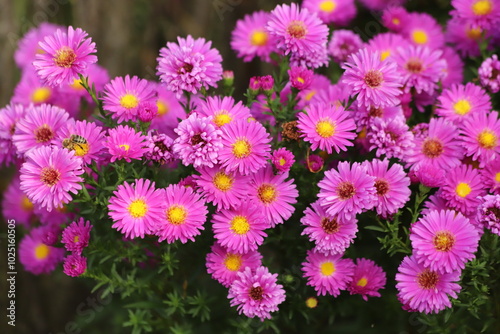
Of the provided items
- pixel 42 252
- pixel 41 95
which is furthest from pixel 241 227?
pixel 41 95

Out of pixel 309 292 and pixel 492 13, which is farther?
pixel 492 13

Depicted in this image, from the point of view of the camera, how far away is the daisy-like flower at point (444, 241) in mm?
1227

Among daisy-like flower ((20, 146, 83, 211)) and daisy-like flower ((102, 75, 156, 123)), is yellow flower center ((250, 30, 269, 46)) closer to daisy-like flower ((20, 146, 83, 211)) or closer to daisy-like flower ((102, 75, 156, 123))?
daisy-like flower ((102, 75, 156, 123))

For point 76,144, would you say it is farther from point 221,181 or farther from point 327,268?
point 327,268

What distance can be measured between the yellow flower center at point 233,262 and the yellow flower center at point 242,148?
0.80 ft

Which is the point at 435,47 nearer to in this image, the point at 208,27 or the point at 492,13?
the point at 492,13

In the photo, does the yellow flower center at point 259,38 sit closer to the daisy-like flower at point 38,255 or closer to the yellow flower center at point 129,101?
the yellow flower center at point 129,101

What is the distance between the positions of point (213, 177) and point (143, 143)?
17 cm

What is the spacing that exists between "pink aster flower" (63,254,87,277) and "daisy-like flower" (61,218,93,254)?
0.02 metres

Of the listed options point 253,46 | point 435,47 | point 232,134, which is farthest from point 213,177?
point 435,47

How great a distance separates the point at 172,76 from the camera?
1.36 metres

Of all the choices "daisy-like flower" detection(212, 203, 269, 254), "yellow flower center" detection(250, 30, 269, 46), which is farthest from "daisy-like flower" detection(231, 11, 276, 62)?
"daisy-like flower" detection(212, 203, 269, 254)

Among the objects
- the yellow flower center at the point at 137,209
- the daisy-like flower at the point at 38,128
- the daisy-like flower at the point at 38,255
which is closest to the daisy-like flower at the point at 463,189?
the yellow flower center at the point at 137,209

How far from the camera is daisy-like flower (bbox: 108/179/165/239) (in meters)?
1.25
